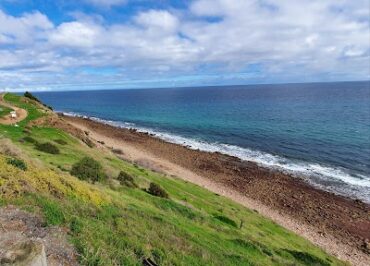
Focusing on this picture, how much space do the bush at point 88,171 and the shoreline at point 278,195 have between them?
21880 mm

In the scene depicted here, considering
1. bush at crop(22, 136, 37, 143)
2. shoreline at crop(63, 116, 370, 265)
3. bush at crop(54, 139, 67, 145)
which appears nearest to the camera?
shoreline at crop(63, 116, 370, 265)

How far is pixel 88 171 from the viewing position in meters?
26.5

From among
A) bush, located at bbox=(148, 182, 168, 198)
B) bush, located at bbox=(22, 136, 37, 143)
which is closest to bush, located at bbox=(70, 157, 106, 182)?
bush, located at bbox=(148, 182, 168, 198)

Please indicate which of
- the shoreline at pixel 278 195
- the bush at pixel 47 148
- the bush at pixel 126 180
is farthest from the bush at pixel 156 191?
the shoreline at pixel 278 195

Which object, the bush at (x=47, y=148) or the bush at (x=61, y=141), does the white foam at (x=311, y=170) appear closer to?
the bush at (x=61, y=141)

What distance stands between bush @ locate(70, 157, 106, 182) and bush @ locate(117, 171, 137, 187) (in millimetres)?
2150

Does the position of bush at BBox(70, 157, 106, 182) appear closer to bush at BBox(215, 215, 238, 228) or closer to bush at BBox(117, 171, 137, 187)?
bush at BBox(117, 171, 137, 187)

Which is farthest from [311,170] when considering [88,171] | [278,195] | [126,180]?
[88,171]

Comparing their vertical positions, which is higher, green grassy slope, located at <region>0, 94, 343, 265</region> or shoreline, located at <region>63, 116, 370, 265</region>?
green grassy slope, located at <region>0, 94, 343, 265</region>

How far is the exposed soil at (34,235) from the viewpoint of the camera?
37.1 ft

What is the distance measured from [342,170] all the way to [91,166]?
46442 mm

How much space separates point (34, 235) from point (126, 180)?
1755cm

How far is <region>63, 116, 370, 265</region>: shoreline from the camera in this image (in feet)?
119

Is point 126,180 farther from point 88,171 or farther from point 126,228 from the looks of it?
point 126,228
